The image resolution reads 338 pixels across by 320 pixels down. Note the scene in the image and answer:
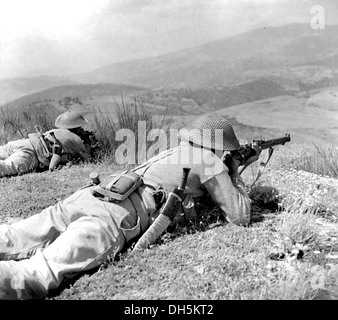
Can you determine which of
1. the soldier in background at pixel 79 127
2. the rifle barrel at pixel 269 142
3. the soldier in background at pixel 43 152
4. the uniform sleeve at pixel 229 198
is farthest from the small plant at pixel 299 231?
the soldier in background at pixel 79 127

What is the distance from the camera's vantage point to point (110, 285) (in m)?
3.58

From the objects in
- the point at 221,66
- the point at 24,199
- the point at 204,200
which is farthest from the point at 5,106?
the point at 221,66

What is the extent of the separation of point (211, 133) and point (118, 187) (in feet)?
3.43

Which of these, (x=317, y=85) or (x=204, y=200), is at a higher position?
(x=204, y=200)

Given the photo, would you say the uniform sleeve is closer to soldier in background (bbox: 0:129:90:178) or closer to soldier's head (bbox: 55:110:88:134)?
soldier in background (bbox: 0:129:90:178)

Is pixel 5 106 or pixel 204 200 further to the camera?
pixel 5 106

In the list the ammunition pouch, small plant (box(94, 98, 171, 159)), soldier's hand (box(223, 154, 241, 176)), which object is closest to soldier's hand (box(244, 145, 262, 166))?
soldier's hand (box(223, 154, 241, 176))

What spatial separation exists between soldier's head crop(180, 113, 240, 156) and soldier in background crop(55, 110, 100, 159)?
3808 millimetres

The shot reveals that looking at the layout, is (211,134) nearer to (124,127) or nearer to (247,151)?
(247,151)

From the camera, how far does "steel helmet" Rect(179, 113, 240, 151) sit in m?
4.39

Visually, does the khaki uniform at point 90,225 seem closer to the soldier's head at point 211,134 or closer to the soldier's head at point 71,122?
the soldier's head at point 211,134

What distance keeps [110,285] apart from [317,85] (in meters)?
34.2

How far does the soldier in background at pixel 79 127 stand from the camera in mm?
7934
